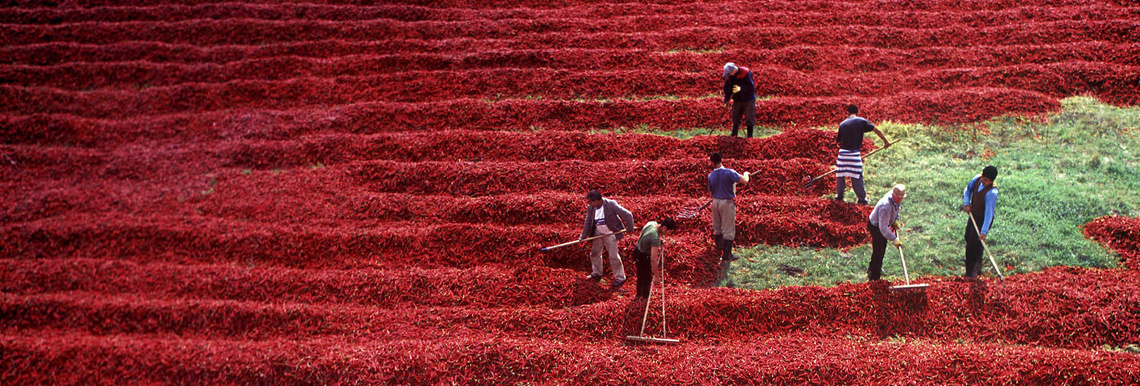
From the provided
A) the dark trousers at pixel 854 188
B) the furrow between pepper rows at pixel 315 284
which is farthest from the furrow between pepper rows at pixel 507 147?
the furrow between pepper rows at pixel 315 284

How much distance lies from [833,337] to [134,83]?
16.2 m

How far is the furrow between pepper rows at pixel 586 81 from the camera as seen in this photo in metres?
13.3

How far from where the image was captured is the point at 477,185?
1133cm

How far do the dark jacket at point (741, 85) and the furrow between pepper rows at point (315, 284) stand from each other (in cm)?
395

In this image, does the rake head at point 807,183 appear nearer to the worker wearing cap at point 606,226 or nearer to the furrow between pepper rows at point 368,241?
the furrow between pepper rows at point 368,241

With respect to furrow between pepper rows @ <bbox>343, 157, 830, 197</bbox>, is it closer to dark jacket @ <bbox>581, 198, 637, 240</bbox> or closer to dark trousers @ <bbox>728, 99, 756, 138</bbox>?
dark trousers @ <bbox>728, 99, 756, 138</bbox>

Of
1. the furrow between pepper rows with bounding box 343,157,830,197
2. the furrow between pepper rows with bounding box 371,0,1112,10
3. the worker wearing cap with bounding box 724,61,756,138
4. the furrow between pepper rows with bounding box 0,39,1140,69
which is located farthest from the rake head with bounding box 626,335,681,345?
the furrow between pepper rows with bounding box 371,0,1112,10

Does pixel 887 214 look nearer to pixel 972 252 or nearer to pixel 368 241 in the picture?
pixel 972 252

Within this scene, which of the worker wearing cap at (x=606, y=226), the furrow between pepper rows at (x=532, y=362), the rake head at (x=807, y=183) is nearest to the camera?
the furrow between pepper rows at (x=532, y=362)

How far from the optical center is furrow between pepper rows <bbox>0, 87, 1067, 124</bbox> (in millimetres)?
12719

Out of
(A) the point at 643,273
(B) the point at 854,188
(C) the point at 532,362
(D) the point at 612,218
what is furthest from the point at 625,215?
(B) the point at 854,188

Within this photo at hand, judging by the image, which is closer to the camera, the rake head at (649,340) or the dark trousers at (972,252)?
the rake head at (649,340)

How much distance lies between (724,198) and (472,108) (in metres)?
6.52

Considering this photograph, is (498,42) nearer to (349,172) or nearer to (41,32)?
(349,172)
